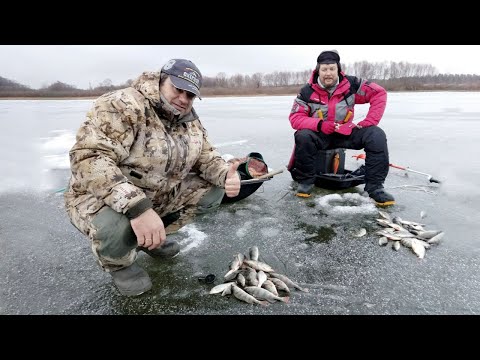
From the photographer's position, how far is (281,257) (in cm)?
305

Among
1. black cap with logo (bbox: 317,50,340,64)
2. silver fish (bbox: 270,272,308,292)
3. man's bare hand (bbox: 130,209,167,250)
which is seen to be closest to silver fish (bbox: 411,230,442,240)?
silver fish (bbox: 270,272,308,292)

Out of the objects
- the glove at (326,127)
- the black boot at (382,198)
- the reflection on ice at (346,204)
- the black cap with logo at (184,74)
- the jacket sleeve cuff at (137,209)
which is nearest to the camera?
the jacket sleeve cuff at (137,209)

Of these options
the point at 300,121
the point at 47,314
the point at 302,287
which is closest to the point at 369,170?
the point at 300,121

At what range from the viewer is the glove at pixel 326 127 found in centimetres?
460

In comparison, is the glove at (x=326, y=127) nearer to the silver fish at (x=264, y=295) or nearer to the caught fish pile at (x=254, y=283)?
the caught fish pile at (x=254, y=283)

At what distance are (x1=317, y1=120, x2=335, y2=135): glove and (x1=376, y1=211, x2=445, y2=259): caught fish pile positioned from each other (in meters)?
1.46

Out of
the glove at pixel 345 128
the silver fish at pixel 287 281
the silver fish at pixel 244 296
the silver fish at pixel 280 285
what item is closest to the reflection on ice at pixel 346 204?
the glove at pixel 345 128

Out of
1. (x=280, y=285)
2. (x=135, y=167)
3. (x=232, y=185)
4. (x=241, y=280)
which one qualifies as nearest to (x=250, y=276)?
(x=241, y=280)

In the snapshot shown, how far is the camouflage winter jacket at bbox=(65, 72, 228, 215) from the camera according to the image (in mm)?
2107

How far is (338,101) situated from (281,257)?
8.70ft

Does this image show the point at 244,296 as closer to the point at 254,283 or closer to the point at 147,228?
the point at 254,283

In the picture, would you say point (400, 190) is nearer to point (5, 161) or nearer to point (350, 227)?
point (350, 227)

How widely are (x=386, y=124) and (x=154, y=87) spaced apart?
11.9 metres
